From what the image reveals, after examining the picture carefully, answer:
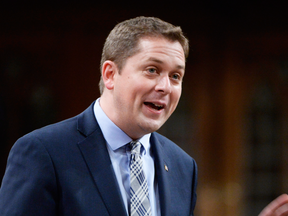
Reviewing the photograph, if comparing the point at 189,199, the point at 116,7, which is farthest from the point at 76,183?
the point at 116,7

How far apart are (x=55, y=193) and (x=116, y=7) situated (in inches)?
163

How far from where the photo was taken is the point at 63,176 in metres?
1.33

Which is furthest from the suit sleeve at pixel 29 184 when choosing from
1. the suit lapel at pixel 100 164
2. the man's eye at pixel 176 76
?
the man's eye at pixel 176 76

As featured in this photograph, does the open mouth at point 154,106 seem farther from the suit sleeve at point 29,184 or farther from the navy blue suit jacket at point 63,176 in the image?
the suit sleeve at point 29,184

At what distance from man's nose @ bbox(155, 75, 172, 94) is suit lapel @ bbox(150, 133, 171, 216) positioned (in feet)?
1.10

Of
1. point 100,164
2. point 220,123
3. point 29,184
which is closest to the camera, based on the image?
point 29,184

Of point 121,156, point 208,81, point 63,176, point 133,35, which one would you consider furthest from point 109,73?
point 208,81

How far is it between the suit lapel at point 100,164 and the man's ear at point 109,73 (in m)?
0.16

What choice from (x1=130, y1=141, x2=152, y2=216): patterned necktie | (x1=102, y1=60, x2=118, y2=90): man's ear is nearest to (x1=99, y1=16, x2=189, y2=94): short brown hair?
(x1=102, y1=60, x2=118, y2=90): man's ear

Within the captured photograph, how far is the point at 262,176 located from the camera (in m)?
5.09

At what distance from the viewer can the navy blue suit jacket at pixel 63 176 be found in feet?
4.17

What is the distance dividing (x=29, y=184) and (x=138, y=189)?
0.43 m

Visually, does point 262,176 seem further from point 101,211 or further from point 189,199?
point 101,211

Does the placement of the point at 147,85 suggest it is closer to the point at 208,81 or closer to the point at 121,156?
the point at 121,156
